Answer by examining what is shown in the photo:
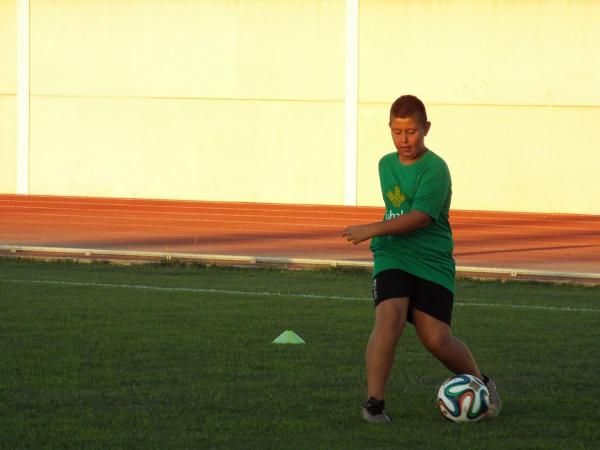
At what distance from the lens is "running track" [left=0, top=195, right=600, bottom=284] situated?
18.5m

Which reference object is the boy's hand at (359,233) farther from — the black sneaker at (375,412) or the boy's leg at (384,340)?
the black sneaker at (375,412)

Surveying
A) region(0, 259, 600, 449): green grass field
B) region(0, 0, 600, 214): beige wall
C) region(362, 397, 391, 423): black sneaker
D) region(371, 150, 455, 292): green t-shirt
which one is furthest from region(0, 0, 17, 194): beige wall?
region(362, 397, 391, 423): black sneaker

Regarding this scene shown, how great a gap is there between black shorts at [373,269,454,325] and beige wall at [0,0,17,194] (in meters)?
29.3

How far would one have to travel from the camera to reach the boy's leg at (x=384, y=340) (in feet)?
22.4

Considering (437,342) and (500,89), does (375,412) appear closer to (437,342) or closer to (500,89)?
(437,342)

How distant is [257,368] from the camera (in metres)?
8.68

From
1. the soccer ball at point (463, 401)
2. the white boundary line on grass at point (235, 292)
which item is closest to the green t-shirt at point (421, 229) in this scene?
the soccer ball at point (463, 401)

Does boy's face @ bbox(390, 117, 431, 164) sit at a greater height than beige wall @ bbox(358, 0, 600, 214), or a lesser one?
lesser

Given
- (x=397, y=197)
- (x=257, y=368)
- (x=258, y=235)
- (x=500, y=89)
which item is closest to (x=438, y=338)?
(x=397, y=197)

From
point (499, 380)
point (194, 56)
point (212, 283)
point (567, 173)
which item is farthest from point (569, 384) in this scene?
point (194, 56)

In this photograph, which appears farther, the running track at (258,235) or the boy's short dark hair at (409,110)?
the running track at (258,235)

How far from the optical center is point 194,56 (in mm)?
33844

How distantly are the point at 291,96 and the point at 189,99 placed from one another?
2704 mm

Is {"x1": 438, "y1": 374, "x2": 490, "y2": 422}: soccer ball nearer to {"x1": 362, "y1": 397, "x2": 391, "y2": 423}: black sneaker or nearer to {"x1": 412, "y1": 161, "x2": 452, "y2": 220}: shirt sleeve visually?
{"x1": 362, "y1": 397, "x2": 391, "y2": 423}: black sneaker
